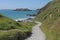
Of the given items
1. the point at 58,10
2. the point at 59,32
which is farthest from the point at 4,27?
the point at 58,10

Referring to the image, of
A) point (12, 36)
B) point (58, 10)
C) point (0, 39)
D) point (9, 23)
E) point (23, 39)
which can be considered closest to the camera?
point (0, 39)

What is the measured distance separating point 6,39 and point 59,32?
365 inches

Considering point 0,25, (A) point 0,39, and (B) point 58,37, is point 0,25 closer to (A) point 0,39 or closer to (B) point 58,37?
(A) point 0,39

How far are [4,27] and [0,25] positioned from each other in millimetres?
1240

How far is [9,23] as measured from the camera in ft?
161

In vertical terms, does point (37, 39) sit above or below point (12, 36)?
below

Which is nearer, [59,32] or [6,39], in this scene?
[6,39]

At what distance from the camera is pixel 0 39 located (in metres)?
33.7

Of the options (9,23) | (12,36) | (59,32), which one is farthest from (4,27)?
(59,32)

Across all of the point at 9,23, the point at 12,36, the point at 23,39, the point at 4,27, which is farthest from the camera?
the point at 9,23

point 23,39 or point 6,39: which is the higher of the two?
point 6,39

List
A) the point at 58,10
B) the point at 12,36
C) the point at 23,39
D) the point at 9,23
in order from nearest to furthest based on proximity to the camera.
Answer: the point at 12,36 < the point at 23,39 < the point at 9,23 < the point at 58,10

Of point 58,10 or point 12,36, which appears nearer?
point 12,36

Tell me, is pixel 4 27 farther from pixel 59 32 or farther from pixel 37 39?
pixel 59 32
